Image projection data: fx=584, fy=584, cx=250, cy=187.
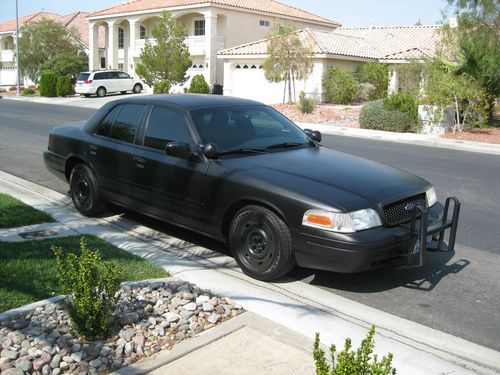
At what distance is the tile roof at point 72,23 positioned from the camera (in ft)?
185

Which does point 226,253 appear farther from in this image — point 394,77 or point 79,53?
point 79,53

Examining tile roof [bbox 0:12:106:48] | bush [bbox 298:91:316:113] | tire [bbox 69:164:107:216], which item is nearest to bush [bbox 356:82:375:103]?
bush [bbox 298:91:316:113]

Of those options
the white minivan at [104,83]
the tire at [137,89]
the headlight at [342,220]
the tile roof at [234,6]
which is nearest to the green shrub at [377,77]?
the tile roof at [234,6]

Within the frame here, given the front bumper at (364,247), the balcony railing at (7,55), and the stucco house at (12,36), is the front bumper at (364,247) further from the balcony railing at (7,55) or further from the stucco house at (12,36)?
the balcony railing at (7,55)

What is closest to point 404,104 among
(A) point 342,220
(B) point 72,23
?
(A) point 342,220

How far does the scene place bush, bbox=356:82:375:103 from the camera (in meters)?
32.5

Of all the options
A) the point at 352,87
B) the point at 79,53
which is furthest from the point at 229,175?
the point at 79,53

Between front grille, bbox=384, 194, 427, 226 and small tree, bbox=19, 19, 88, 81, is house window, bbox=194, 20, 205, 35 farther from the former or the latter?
front grille, bbox=384, 194, 427, 226

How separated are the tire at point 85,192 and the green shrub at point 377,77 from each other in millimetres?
27457

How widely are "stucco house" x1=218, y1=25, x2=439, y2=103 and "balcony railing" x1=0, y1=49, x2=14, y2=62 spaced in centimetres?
3513

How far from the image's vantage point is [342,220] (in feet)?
15.5

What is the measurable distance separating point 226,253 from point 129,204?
4.39 ft

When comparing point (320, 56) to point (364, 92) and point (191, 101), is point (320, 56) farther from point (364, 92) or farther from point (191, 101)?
point (191, 101)

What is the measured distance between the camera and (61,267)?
12.9 ft
